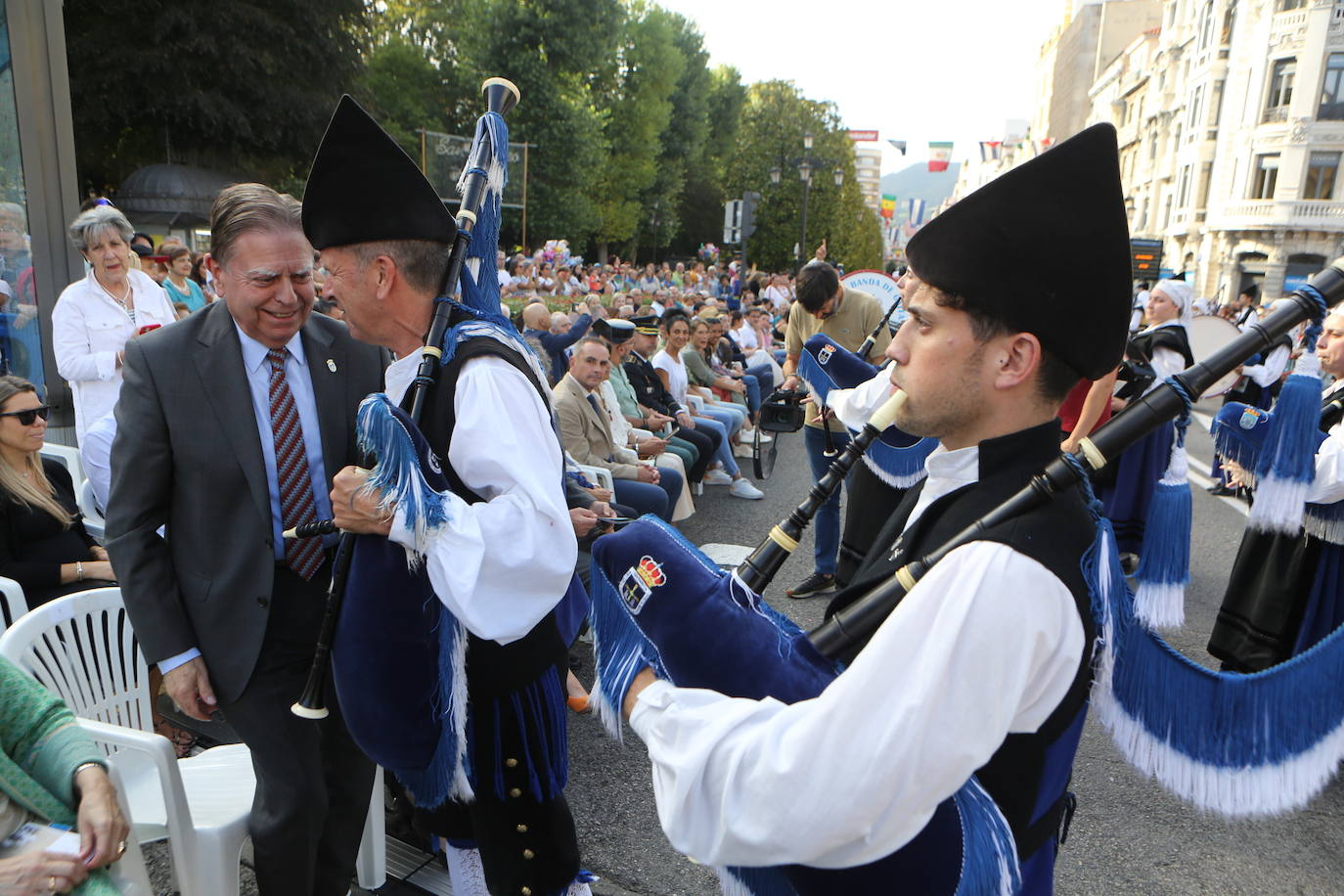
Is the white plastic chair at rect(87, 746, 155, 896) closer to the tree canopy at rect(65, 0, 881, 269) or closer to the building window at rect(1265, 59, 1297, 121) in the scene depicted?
the tree canopy at rect(65, 0, 881, 269)

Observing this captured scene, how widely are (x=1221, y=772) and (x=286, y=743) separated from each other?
1.94 m

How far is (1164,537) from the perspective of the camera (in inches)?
57.9

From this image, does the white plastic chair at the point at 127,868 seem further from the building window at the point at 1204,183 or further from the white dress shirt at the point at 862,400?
the building window at the point at 1204,183

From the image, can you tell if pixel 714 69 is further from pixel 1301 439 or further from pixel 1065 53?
pixel 1301 439

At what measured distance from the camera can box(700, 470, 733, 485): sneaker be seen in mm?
8023

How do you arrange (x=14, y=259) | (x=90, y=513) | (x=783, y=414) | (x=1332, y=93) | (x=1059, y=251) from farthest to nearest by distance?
(x=1332, y=93) → (x=783, y=414) → (x=14, y=259) → (x=90, y=513) → (x=1059, y=251)

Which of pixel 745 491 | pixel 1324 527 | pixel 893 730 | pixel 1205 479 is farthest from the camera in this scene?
pixel 1205 479

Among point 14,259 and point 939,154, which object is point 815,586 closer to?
point 14,259

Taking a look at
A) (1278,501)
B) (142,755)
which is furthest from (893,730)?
(142,755)

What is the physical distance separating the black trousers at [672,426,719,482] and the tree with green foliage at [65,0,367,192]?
16440 mm

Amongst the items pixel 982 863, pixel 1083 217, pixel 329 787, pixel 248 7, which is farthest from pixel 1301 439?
pixel 248 7

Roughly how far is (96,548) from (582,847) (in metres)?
2.36

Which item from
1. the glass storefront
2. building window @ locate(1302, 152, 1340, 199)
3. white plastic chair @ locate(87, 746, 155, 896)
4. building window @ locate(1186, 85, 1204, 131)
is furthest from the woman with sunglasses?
building window @ locate(1186, 85, 1204, 131)

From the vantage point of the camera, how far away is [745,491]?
24.9 feet
